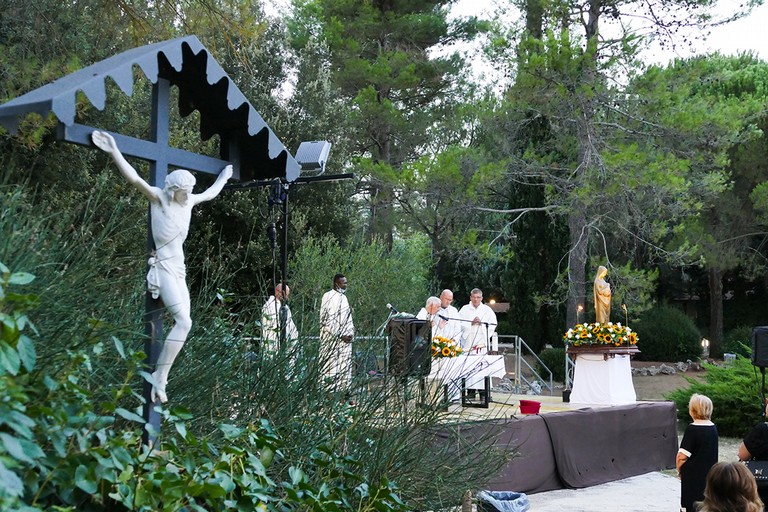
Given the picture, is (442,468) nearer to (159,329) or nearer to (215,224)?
(159,329)

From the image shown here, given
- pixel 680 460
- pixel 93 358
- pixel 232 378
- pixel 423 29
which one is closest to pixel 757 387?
pixel 680 460

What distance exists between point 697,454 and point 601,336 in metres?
5.40

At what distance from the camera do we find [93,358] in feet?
8.51

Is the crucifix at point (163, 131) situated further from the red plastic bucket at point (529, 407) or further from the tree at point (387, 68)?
the tree at point (387, 68)

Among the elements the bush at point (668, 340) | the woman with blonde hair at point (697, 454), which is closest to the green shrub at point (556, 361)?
the bush at point (668, 340)

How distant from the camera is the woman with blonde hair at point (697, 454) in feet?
18.7

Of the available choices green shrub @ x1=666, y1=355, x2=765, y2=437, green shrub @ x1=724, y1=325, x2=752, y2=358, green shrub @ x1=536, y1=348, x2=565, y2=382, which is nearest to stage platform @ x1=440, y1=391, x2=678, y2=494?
green shrub @ x1=666, y1=355, x2=765, y2=437

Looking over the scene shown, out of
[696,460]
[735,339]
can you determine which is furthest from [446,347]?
[735,339]

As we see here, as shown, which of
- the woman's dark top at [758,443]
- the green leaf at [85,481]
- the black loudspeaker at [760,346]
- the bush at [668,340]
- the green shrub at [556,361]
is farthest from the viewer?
the bush at [668,340]

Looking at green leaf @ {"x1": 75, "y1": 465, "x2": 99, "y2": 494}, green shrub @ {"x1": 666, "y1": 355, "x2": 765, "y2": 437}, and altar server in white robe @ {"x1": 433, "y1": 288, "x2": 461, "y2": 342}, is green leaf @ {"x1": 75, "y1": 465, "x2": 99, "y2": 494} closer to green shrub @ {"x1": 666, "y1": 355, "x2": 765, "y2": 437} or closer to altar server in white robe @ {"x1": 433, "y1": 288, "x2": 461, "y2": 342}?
altar server in white robe @ {"x1": 433, "y1": 288, "x2": 461, "y2": 342}

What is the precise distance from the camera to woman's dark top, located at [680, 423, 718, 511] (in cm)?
570

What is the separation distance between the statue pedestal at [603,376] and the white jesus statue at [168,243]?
353 inches

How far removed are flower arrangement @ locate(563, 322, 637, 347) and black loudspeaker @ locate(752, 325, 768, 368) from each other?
12.3 feet

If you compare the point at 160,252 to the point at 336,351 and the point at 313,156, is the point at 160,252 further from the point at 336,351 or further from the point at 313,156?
the point at 313,156
